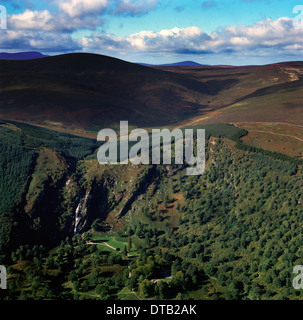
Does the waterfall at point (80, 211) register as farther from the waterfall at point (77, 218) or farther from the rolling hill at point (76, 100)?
the rolling hill at point (76, 100)

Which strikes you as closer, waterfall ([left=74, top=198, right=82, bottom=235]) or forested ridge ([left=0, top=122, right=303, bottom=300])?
forested ridge ([left=0, top=122, right=303, bottom=300])

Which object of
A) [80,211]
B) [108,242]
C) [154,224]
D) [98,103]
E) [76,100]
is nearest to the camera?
[108,242]

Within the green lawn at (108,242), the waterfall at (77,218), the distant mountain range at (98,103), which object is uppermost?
the distant mountain range at (98,103)

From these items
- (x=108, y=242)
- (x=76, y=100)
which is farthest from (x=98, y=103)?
(x=108, y=242)

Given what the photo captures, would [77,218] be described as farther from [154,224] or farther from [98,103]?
[98,103]

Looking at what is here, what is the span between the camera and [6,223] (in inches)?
2825

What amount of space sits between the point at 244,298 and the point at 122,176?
47725 mm

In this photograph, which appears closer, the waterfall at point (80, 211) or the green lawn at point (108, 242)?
the green lawn at point (108, 242)

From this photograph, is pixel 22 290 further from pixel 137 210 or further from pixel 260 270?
pixel 260 270

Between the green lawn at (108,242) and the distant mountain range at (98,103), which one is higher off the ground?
the distant mountain range at (98,103)

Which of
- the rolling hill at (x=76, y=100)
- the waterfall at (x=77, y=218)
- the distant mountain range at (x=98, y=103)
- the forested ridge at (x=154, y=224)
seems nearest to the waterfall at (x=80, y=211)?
the waterfall at (x=77, y=218)

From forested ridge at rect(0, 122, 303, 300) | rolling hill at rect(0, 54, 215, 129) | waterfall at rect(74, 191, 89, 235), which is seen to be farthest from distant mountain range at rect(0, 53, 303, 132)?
waterfall at rect(74, 191, 89, 235)

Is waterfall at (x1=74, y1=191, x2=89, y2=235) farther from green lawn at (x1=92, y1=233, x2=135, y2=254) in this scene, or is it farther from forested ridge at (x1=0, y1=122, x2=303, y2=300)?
green lawn at (x1=92, y1=233, x2=135, y2=254)

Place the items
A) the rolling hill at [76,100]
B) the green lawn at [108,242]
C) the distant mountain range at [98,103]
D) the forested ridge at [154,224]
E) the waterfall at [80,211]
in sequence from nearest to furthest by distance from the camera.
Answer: the forested ridge at [154,224], the green lawn at [108,242], the waterfall at [80,211], the distant mountain range at [98,103], the rolling hill at [76,100]
